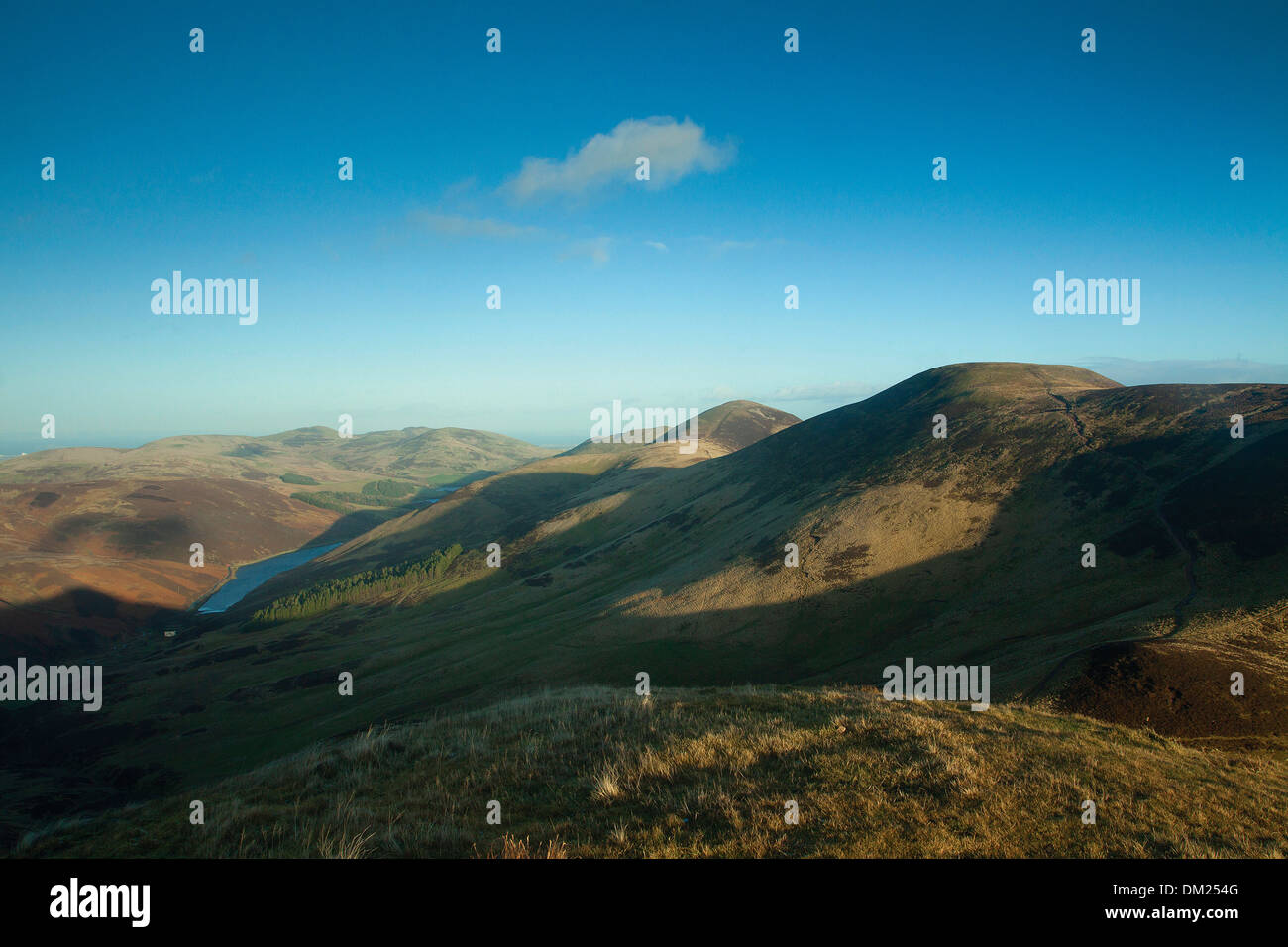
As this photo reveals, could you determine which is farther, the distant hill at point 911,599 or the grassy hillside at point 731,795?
the distant hill at point 911,599

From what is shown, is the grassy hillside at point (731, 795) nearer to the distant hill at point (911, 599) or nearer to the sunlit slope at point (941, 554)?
the distant hill at point (911, 599)

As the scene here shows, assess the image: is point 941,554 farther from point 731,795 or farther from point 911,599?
point 731,795

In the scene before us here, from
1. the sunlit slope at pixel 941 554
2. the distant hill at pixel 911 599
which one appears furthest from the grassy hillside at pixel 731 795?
the sunlit slope at pixel 941 554

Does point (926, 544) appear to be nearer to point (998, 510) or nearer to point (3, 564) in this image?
point (998, 510)

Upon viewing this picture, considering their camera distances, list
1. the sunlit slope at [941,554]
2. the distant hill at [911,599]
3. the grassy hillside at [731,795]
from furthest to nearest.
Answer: the sunlit slope at [941,554] < the distant hill at [911,599] < the grassy hillside at [731,795]

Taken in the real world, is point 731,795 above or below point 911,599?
above

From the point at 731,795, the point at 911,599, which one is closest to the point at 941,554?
the point at 911,599

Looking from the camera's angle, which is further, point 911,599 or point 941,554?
point 941,554

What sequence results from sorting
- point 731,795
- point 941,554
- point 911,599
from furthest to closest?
point 941,554 → point 911,599 → point 731,795

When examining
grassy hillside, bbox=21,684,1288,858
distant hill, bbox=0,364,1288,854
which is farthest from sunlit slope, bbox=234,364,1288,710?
grassy hillside, bbox=21,684,1288,858
